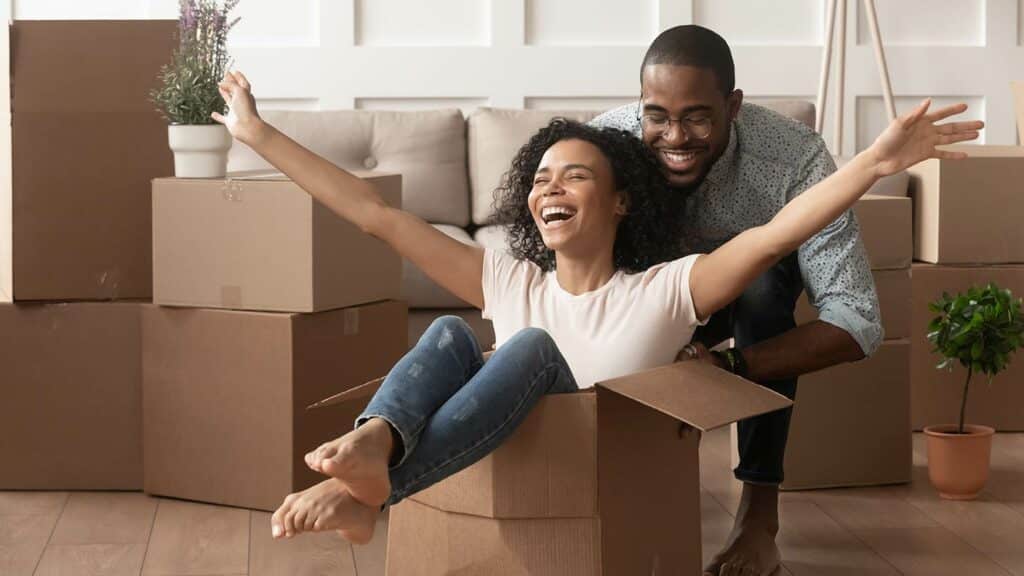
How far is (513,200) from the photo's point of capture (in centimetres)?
229

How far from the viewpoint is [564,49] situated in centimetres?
411

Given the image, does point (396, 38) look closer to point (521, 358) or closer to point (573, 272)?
point (573, 272)

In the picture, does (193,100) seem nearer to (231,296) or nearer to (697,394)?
(231,296)

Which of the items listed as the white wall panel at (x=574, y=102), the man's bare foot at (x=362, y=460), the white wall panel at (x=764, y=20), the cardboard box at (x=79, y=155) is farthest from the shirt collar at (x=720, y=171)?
the white wall panel at (x=764, y=20)

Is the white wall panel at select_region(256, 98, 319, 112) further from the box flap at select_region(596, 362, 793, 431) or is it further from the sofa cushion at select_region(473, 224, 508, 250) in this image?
the box flap at select_region(596, 362, 793, 431)

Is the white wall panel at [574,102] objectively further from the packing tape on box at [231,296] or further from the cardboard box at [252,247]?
the packing tape on box at [231,296]

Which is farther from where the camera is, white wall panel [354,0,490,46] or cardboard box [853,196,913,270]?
white wall panel [354,0,490,46]

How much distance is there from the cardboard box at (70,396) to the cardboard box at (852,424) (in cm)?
126

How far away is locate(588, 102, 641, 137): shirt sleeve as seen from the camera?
7.82 ft

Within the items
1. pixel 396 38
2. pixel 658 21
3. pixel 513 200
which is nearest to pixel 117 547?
pixel 513 200

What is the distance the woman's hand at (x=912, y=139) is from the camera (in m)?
1.77

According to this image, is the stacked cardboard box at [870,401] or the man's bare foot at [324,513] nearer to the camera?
the man's bare foot at [324,513]

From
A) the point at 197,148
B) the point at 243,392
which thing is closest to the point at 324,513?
the point at 243,392

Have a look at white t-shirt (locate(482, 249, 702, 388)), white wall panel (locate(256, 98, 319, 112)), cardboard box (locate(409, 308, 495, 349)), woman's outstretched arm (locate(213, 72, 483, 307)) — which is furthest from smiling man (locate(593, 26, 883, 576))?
white wall panel (locate(256, 98, 319, 112))
